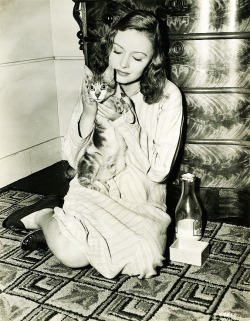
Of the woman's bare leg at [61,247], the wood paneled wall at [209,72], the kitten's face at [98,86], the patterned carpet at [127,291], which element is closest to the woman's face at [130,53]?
the kitten's face at [98,86]

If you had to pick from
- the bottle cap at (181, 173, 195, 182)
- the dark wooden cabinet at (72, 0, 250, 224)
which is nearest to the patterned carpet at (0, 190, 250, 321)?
the bottle cap at (181, 173, 195, 182)

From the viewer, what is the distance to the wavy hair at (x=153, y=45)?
1651 millimetres

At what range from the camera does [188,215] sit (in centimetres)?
188

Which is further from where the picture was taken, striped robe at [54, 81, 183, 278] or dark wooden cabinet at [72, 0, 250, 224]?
dark wooden cabinet at [72, 0, 250, 224]

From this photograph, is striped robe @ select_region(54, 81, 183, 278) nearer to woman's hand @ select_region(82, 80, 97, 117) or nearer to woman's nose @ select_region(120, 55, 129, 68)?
woman's hand @ select_region(82, 80, 97, 117)

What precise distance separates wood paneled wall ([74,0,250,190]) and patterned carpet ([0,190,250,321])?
0.41 metres

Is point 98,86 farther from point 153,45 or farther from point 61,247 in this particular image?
point 61,247

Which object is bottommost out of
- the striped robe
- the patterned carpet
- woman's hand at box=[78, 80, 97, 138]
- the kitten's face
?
the patterned carpet

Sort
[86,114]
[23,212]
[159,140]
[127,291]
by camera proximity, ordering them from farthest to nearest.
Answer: [23,212], [159,140], [86,114], [127,291]

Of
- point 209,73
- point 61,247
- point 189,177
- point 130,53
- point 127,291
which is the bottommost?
point 127,291

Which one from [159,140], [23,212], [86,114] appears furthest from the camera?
[23,212]

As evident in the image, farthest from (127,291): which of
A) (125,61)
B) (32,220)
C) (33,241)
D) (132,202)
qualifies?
(125,61)

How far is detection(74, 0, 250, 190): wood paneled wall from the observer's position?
185 centimetres

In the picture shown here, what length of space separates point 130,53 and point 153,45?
0.11m
